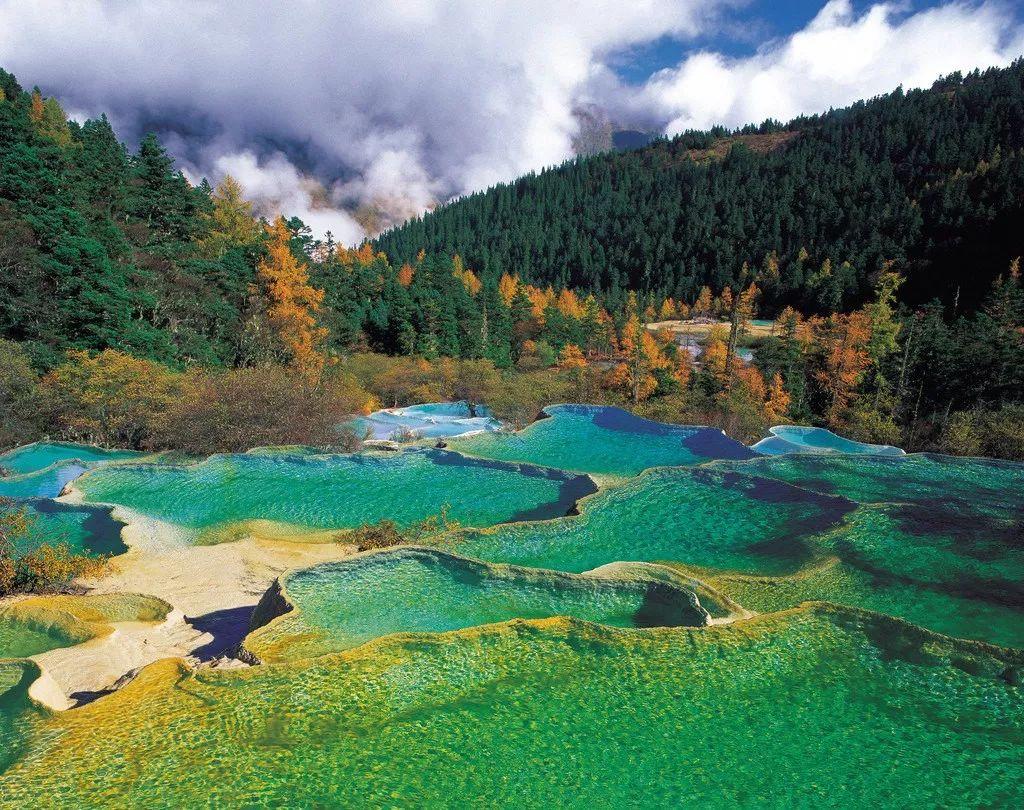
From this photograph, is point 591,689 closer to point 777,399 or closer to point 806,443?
point 806,443

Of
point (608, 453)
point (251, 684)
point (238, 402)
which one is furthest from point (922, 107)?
point (251, 684)

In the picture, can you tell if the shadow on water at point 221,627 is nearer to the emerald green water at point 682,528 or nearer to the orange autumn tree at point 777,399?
the emerald green water at point 682,528

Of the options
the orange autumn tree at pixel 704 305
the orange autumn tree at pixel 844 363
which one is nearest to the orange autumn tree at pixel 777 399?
the orange autumn tree at pixel 844 363

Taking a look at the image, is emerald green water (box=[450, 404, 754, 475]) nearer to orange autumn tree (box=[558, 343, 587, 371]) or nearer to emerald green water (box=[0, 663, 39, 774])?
emerald green water (box=[0, 663, 39, 774])

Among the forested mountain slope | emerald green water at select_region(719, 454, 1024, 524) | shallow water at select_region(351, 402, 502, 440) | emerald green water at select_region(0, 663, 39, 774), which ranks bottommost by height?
emerald green water at select_region(0, 663, 39, 774)

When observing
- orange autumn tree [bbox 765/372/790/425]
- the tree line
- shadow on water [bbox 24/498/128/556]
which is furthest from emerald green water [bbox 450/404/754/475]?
orange autumn tree [bbox 765/372/790/425]

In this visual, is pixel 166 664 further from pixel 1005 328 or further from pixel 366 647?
pixel 1005 328

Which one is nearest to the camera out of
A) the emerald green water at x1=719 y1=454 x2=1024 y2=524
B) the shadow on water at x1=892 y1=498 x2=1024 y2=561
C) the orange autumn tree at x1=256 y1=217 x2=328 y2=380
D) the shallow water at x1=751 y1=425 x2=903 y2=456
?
the shadow on water at x1=892 y1=498 x2=1024 y2=561
